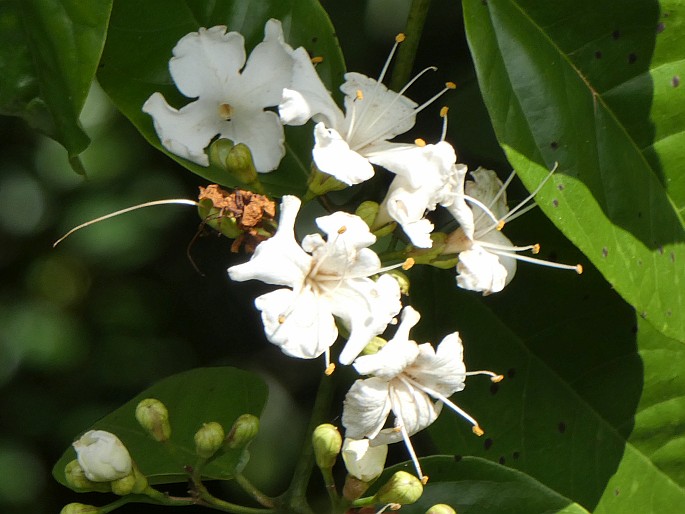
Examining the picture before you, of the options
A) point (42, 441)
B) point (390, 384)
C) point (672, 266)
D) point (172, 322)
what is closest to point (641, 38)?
point (672, 266)

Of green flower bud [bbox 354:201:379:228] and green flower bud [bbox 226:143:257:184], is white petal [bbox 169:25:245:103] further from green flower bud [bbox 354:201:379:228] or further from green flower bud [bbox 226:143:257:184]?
green flower bud [bbox 354:201:379:228]

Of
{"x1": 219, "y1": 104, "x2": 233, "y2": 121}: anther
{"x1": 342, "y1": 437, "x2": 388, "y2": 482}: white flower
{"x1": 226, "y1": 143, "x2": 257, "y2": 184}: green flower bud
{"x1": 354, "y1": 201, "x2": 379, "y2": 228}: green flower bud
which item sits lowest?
{"x1": 342, "y1": 437, "x2": 388, "y2": 482}: white flower

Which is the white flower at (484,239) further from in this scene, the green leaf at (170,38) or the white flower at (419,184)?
the green leaf at (170,38)

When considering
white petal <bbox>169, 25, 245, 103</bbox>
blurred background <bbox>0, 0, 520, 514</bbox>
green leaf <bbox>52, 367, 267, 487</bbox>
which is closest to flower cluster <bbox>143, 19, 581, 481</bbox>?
white petal <bbox>169, 25, 245, 103</bbox>

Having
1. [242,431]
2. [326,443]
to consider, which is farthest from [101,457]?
[326,443]

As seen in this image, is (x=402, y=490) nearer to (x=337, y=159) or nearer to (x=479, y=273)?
(x=479, y=273)

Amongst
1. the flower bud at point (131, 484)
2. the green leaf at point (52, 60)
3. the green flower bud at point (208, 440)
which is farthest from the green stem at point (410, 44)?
the flower bud at point (131, 484)
